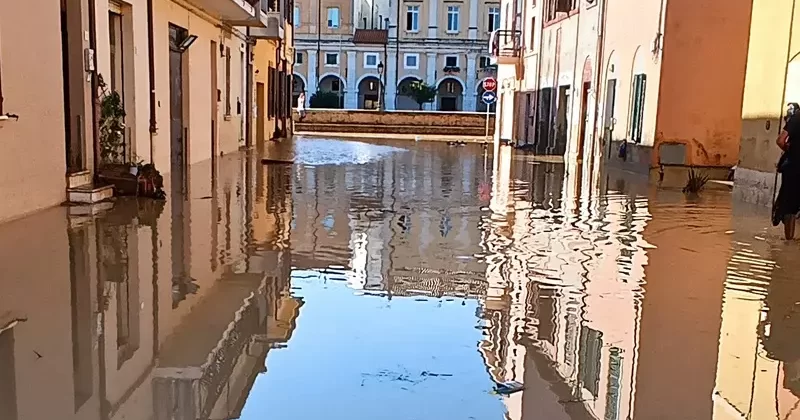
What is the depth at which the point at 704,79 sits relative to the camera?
16234mm

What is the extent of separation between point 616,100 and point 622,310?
14.6 m

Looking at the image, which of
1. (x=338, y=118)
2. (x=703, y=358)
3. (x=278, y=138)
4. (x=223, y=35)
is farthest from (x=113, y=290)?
(x=338, y=118)

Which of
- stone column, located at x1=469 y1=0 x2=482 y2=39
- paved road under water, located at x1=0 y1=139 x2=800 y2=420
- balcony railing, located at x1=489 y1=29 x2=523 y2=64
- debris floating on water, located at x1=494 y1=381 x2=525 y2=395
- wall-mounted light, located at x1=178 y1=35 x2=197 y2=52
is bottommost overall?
debris floating on water, located at x1=494 y1=381 x2=525 y2=395

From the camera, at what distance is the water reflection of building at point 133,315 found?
388 centimetres

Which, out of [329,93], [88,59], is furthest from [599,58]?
[329,93]

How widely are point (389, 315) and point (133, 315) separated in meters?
1.77

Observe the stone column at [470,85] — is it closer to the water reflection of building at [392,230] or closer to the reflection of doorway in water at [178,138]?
the water reflection of building at [392,230]

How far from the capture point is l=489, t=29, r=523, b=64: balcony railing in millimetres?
32281

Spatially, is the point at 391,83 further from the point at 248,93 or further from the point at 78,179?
the point at 78,179

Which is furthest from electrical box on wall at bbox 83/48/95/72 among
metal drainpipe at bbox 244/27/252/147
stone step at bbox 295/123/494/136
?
stone step at bbox 295/123/494/136

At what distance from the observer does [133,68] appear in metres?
11.9

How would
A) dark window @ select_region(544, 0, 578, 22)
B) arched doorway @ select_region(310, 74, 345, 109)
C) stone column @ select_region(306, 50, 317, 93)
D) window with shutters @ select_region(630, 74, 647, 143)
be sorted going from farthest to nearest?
stone column @ select_region(306, 50, 317, 93) < arched doorway @ select_region(310, 74, 345, 109) < dark window @ select_region(544, 0, 578, 22) < window with shutters @ select_region(630, 74, 647, 143)

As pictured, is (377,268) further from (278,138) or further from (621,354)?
(278,138)

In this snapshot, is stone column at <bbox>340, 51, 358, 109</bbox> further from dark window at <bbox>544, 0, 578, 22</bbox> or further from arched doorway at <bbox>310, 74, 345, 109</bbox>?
dark window at <bbox>544, 0, 578, 22</bbox>
